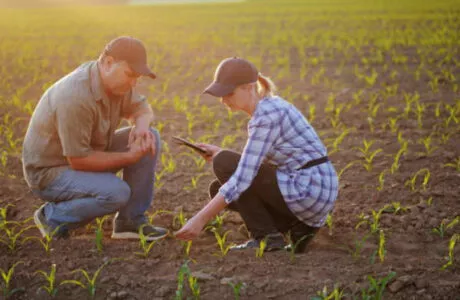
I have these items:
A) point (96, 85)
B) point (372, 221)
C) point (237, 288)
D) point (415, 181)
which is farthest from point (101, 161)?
point (415, 181)

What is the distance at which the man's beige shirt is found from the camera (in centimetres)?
374

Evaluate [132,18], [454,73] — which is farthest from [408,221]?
[132,18]

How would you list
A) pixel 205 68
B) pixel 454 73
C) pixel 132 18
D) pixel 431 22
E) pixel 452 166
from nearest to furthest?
pixel 452 166
pixel 454 73
pixel 205 68
pixel 431 22
pixel 132 18

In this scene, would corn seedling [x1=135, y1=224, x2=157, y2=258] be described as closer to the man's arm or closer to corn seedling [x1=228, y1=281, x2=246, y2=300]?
the man's arm

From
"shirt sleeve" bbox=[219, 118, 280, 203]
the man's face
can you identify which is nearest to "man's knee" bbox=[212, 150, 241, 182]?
"shirt sleeve" bbox=[219, 118, 280, 203]

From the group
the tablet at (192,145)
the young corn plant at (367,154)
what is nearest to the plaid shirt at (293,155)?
the tablet at (192,145)

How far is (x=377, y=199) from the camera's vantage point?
16.2 ft

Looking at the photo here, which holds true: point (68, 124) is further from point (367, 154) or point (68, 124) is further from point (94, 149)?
point (367, 154)

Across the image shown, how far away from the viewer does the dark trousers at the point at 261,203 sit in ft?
12.6

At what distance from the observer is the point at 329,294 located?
3.24 m

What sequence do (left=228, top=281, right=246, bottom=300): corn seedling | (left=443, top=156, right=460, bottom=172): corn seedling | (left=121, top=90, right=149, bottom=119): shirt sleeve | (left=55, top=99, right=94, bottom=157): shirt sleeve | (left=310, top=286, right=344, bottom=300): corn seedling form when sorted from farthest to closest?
(left=443, top=156, right=460, bottom=172): corn seedling
(left=121, top=90, right=149, bottom=119): shirt sleeve
(left=55, top=99, right=94, bottom=157): shirt sleeve
(left=228, top=281, right=246, bottom=300): corn seedling
(left=310, top=286, right=344, bottom=300): corn seedling

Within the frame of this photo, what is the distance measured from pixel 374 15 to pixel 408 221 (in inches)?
674

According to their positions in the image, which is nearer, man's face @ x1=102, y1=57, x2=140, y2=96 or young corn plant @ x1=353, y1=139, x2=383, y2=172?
man's face @ x1=102, y1=57, x2=140, y2=96

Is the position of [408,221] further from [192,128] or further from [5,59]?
[5,59]
